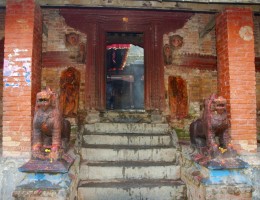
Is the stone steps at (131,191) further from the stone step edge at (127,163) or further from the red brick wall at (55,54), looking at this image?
the red brick wall at (55,54)

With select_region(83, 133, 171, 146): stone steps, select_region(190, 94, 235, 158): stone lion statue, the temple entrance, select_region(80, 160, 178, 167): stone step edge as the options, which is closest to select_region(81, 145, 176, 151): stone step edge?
select_region(83, 133, 171, 146): stone steps

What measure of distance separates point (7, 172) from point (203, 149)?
3657 mm

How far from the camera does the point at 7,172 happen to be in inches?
185

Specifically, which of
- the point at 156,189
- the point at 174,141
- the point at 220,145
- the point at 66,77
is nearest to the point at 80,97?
the point at 66,77

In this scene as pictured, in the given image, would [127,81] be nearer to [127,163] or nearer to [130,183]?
[127,163]

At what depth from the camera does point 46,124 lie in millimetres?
4371

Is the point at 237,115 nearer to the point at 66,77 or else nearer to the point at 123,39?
the point at 66,77

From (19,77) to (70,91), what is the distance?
2171 millimetres

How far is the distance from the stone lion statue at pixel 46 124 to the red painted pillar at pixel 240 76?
133 inches

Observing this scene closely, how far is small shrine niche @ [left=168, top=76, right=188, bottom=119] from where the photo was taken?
735 centimetres

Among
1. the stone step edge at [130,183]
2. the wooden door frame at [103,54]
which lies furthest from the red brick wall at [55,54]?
the stone step edge at [130,183]

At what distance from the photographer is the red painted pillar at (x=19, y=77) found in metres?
4.89

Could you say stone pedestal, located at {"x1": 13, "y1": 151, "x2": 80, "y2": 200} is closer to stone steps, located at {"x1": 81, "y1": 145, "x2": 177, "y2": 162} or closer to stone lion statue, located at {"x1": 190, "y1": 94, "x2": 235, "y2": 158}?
stone steps, located at {"x1": 81, "y1": 145, "x2": 177, "y2": 162}

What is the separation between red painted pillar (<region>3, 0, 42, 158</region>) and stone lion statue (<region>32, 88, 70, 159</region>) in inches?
23.8
